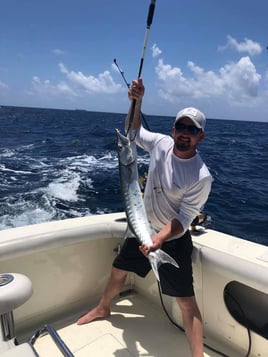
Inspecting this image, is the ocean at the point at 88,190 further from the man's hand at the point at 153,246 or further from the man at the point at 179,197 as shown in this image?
the man's hand at the point at 153,246

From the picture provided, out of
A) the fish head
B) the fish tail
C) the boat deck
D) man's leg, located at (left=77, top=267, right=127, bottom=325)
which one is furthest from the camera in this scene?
man's leg, located at (left=77, top=267, right=127, bottom=325)

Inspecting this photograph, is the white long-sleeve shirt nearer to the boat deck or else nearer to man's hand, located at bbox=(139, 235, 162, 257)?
man's hand, located at bbox=(139, 235, 162, 257)

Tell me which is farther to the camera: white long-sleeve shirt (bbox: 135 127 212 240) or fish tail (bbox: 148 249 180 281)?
white long-sleeve shirt (bbox: 135 127 212 240)

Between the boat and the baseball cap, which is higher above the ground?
the baseball cap

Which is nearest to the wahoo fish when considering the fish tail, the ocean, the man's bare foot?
the fish tail

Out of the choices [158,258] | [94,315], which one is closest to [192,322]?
[158,258]

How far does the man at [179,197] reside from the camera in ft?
7.48

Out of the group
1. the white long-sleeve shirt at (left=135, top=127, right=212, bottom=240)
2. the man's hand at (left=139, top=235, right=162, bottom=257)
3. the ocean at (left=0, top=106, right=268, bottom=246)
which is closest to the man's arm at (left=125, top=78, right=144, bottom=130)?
the white long-sleeve shirt at (left=135, top=127, right=212, bottom=240)

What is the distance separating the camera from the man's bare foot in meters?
2.85

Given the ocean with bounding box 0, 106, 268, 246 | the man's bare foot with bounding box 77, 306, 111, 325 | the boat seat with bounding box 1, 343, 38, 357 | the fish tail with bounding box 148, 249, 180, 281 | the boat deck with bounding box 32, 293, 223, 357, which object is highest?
the fish tail with bounding box 148, 249, 180, 281

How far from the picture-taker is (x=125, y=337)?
271cm

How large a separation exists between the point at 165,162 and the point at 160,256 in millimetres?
660

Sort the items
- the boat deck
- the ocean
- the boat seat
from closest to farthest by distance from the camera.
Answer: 1. the boat seat
2. the boat deck
3. the ocean

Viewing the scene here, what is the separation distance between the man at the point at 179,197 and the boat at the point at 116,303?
0.25m
